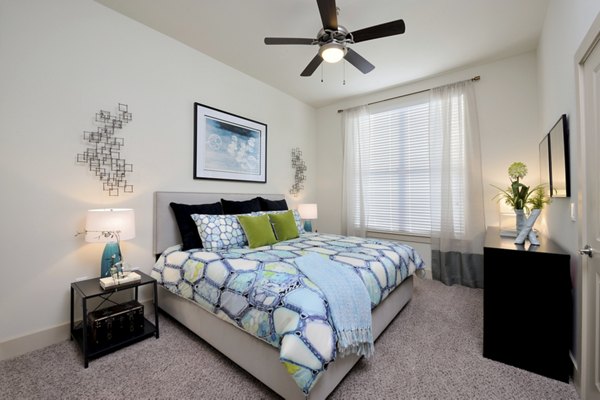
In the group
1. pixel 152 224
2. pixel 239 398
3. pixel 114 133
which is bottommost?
pixel 239 398

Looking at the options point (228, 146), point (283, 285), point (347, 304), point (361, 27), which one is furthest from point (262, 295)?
point (361, 27)

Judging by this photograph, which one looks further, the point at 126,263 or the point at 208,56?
the point at 208,56

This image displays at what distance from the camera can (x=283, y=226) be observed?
9.92 feet

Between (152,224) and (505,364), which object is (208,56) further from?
(505,364)

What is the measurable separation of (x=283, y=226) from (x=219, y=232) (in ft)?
2.56

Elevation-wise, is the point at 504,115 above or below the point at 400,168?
above

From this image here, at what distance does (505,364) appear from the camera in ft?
5.88

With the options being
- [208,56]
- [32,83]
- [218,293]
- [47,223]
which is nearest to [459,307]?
[218,293]

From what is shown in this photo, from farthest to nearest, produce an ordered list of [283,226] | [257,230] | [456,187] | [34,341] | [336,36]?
[456,187]
[283,226]
[257,230]
[336,36]
[34,341]

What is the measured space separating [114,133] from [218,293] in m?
1.82

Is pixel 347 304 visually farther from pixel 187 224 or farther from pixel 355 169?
pixel 355 169

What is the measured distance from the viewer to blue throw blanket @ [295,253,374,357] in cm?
144

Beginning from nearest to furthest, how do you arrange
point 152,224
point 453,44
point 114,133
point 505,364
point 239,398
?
point 239,398 → point 505,364 → point 114,133 → point 152,224 → point 453,44

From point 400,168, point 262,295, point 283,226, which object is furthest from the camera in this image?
point 400,168
